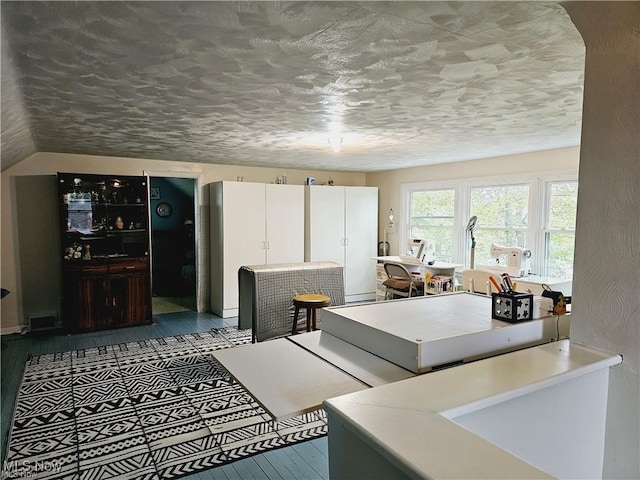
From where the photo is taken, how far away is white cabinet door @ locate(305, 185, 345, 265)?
6.50 metres

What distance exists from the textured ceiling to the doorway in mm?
3368

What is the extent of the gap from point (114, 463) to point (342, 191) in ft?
16.6

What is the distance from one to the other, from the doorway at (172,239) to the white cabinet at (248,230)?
164 cm

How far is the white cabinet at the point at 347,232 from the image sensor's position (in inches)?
257

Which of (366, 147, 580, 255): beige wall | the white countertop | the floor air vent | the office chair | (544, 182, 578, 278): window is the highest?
(366, 147, 580, 255): beige wall

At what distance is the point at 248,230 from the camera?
19.4 feet

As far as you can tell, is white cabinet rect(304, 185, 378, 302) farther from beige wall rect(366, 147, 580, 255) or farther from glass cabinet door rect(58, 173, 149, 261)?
glass cabinet door rect(58, 173, 149, 261)

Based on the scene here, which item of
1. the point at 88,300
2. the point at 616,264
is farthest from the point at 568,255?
the point at 88,300

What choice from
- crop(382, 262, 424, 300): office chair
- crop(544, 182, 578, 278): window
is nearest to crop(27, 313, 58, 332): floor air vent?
crop(382, 262, 424, 300): office chair

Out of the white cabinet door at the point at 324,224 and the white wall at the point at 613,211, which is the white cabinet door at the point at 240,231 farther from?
the white wall at the point at 613,211

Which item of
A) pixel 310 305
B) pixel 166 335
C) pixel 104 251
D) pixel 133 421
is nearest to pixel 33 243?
pixel 104 251

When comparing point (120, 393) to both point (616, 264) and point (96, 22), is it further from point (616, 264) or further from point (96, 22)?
point (616, 264)

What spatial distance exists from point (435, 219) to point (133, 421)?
4.90 metres

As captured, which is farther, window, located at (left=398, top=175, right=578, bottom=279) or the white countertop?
window, located at (left=398, top=175, right=578, bottom=279)
